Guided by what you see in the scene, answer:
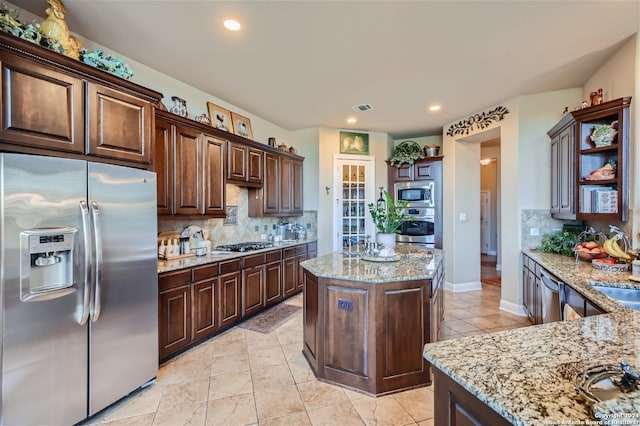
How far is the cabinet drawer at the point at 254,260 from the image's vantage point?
3686 mm

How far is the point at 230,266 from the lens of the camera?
3.42m

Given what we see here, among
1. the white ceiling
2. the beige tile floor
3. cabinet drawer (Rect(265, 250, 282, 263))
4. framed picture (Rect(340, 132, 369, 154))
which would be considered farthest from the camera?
framed picture (Rect(340, 132, 369, 154))

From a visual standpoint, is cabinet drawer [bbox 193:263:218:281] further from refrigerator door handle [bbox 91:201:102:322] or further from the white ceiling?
the white ceiling

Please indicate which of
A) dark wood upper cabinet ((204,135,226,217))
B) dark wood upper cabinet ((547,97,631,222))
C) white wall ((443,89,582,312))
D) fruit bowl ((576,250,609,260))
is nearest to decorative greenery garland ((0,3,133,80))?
dark wood upper cabinet ((204,135,226,217))

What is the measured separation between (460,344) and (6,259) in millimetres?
2251

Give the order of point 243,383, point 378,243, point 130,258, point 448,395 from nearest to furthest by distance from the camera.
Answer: point 448,395
point 130,258
point 243,383
point 378,243

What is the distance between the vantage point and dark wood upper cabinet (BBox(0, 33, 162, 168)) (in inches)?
66.4

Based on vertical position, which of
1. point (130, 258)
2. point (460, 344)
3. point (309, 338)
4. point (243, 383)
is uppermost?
point (130, 258)

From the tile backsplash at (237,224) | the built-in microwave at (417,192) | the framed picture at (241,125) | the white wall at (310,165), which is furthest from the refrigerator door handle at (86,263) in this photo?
the built-in microwave at (417,192)

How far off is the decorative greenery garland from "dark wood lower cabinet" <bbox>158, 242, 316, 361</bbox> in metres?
1.67

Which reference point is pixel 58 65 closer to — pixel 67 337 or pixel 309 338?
pixel 67 337

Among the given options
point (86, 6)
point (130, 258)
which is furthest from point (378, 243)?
point (86, 6)

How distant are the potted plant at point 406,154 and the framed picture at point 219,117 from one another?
3078 mm

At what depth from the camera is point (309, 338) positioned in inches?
105
